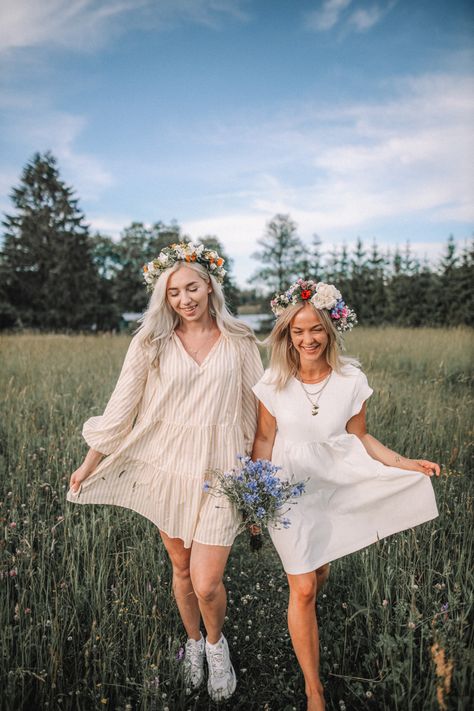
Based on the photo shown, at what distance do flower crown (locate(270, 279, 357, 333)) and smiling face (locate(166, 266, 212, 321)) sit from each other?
0.42 metres

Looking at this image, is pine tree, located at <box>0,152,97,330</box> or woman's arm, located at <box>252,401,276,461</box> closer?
woman's arm, located at <box>252,401,276,461</box>

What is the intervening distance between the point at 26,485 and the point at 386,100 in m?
6.87

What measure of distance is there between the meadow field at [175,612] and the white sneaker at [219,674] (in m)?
0.10

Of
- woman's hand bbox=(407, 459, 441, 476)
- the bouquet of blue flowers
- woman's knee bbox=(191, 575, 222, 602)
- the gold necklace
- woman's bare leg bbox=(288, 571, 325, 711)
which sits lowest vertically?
woman's bare leg bbox=(288, 571, 325, 711)

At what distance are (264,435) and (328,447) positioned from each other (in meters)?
0.38

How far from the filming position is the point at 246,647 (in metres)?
2.66

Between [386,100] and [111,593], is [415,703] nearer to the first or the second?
[111,593]

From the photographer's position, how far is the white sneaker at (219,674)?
2.31 m

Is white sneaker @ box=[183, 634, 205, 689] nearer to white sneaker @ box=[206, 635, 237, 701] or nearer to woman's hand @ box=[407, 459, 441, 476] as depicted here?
white sneaker @ box=[206, 635, 237, 701]

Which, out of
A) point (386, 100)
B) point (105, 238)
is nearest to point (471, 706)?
point (386, 100)

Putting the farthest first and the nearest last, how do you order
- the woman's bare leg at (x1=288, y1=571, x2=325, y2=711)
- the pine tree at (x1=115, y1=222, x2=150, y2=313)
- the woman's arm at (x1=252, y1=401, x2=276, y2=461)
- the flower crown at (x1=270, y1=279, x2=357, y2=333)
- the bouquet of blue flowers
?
Answer: 1. the pine tree at (x1=115, y1=222, x2=150, y2=313)
2. the woman's arm at (x1=252, y1=401, x2=276, y2=461)
3. the flower crown at (x1=270, y1=279, x2=357, y2=333)
4. the woman's bare leg at (x1=288, y1=571, x2=325, y2=711)
5. the bouquet of blue flowers

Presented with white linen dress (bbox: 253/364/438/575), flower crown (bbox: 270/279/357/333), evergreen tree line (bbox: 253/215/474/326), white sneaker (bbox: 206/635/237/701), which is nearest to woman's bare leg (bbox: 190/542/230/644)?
white sneaker (bbox: 206/635/237/701)

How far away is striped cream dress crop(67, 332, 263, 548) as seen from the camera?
2.35 metres

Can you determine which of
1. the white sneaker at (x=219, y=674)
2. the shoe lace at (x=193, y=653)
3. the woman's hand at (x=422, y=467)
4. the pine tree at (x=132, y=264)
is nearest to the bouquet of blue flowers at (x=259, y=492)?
the woman's hand at (x=422, y=467)
